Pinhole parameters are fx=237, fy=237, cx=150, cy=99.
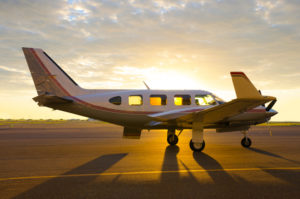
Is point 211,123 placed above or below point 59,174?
above

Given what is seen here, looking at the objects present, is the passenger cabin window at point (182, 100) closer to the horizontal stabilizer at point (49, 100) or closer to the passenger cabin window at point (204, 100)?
the passenger cabin window at point (204, 100)

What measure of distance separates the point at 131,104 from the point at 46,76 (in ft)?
18.0

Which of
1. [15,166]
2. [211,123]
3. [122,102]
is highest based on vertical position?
[122,102]

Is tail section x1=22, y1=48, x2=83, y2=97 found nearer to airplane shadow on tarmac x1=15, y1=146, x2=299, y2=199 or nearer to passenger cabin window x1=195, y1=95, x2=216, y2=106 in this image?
passenger cabin window x1=195, y1=95, x2=216, y2=106

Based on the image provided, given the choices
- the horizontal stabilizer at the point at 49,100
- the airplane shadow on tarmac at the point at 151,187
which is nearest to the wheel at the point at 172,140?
the horizontal stabilizer at the point at 49,100

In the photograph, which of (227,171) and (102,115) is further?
(102,115)

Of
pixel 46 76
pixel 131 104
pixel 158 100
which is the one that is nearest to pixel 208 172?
pixel 158 100

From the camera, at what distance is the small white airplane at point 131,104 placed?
13.2m

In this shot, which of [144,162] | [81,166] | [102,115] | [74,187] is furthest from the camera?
[102,115]

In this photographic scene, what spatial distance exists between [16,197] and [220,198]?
4264 millimetres

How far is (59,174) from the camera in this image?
714 centimetres

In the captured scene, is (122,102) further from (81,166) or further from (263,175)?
(263,175)

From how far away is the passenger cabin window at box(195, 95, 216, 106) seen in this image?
14702 mm

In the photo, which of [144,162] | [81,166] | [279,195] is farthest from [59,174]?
[279,195]
